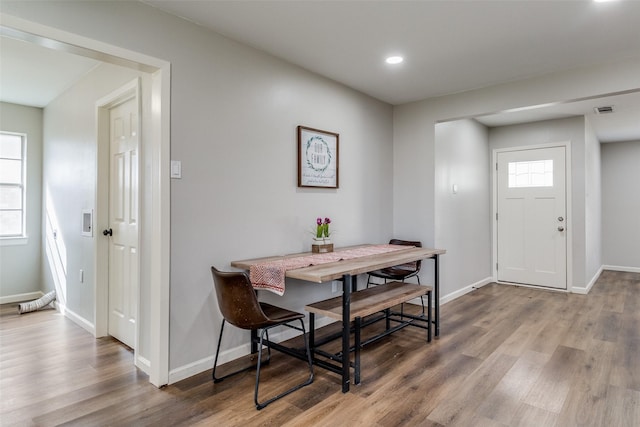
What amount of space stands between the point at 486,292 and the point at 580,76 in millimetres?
2915

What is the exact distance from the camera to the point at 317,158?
3.51m

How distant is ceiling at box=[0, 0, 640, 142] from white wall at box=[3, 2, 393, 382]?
184 mm

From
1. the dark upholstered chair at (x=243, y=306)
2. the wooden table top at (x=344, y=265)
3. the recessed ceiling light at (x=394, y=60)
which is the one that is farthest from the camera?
the recessed ceiling light at (x=394, y=60)

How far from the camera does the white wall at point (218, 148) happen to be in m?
2.31

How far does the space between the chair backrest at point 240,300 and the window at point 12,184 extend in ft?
12.9

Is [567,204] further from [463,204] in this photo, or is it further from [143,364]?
[143,364]

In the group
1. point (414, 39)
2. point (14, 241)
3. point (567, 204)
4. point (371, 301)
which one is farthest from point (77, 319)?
point (567, 204)

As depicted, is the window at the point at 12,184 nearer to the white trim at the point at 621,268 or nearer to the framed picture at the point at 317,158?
the framed picture at the point at 317,158

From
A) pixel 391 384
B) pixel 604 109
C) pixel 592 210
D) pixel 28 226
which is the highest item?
pixel 604 109

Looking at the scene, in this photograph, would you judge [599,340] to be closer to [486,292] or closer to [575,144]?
[486,292]

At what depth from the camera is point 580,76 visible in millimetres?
3289

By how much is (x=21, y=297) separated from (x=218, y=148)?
389 centimetres

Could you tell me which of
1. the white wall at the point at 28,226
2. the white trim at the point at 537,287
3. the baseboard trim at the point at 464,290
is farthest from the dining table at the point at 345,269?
the white wall at the point at 28,226

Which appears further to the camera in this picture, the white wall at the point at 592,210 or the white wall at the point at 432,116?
the white wall at the point at 592,210
